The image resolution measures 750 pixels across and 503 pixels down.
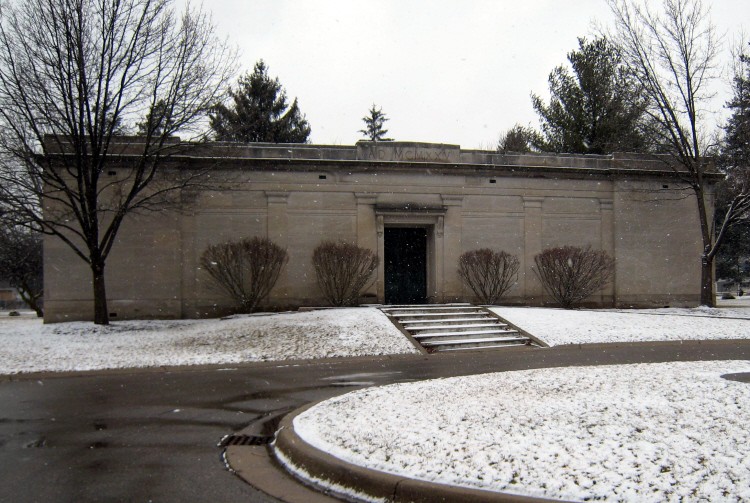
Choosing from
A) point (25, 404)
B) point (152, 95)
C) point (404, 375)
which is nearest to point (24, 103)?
point (152, 95)

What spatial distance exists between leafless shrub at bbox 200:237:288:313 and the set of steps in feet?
14.8

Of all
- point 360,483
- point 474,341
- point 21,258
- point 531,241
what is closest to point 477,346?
point 474,341

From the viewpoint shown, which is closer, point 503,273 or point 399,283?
point 503,273

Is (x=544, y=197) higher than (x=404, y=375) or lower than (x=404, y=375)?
higher

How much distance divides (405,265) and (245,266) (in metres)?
7.31

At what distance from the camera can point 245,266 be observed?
22.3m

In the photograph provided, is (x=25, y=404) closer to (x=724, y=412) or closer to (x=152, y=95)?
(x=724, y=412)

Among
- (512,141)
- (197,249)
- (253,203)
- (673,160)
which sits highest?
(512,141)

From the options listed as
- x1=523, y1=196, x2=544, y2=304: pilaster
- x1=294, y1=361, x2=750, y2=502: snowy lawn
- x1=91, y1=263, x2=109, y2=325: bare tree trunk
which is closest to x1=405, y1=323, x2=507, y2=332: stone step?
x1=523, y1=196, x2=544, y2=304: pilaster

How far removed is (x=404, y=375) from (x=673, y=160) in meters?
21.7

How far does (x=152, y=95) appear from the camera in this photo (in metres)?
19.5

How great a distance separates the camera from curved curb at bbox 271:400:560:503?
4.51m

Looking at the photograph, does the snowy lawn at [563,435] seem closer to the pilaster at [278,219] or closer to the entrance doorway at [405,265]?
the pilaster at [278,219]

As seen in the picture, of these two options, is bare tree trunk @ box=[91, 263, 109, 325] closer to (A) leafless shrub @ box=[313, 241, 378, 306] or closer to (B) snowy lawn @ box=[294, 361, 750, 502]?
(A) leafless shrub @ box=[313, 241, 378, 306]
